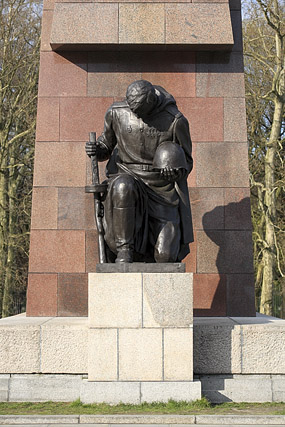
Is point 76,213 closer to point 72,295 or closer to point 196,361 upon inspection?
point 72,295

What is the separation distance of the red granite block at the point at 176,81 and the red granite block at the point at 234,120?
1.89ft

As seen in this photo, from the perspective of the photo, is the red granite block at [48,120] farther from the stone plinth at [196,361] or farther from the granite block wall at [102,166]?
the stone plinth at [196,361]

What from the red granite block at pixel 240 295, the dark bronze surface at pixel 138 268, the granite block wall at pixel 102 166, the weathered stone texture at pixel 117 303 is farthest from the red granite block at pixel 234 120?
the weathered stone texture at pixel 117 303

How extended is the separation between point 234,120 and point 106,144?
98.2 inches

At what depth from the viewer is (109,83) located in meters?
10.1

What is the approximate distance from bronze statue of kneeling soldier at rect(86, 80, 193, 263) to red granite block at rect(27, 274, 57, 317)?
1.96 m

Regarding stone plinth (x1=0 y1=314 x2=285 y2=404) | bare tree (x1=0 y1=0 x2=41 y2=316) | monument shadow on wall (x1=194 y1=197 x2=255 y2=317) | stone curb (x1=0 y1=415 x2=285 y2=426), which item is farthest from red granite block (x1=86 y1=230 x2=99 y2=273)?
bare tree (x1=0 y1=0 x2=41 y2=316)

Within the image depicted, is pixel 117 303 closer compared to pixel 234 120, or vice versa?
pixel 117 303

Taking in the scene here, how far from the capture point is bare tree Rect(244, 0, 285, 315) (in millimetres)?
17812

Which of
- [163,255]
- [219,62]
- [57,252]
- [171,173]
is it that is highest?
[219,62]

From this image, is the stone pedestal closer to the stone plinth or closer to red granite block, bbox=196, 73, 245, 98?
the stone plinth

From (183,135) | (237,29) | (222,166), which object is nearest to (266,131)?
(237,29)

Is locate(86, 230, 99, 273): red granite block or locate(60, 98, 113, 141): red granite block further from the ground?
locate(60, 98, 113, 141): red granite block

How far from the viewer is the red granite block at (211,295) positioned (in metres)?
9.61
